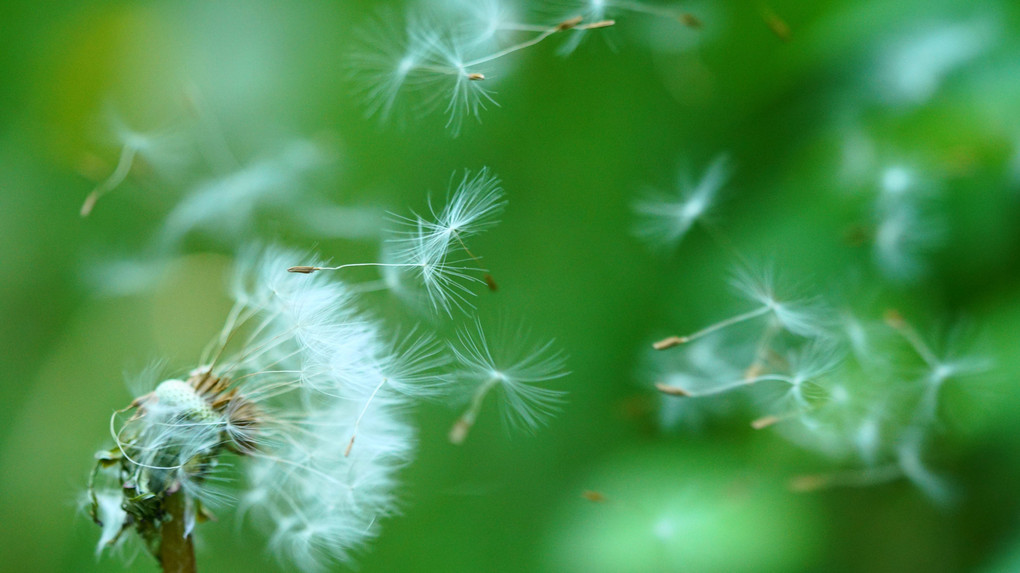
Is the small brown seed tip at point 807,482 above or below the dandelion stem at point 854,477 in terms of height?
below

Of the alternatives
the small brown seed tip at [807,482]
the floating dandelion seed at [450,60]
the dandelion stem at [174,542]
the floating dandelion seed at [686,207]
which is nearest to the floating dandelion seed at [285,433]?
the dandelion stem at [174,542]

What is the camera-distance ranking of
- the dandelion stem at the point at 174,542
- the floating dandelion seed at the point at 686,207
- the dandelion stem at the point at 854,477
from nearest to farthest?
the dandelion stem at the point at 174,542
the floating dandelion seed at the point at 686,207
the dandelion stem at the point at 854,477

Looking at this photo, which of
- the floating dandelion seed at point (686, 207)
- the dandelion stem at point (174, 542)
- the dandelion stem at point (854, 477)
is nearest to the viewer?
the dandelion stem at point (174, 542)

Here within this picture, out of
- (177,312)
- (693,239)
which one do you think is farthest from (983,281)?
(177,312)

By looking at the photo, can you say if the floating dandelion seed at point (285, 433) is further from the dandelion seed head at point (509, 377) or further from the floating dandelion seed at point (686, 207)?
the floating dandelion seed at point (686, 207)

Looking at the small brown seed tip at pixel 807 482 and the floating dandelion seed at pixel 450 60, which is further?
the small brown seed tip at pixel 807 482

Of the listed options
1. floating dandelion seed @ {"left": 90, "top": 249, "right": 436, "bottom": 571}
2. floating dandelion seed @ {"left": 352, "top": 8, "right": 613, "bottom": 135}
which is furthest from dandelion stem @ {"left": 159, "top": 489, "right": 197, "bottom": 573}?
floating dandelion seed @ {"left": 352, "top": 8, "right": 613, "bottom": 135}
